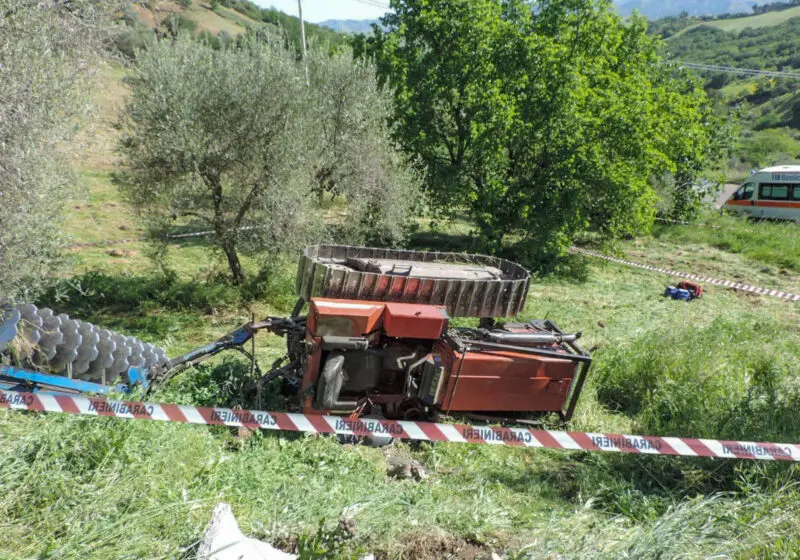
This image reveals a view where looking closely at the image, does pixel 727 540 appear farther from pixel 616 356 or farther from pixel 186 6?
pixel 186 6

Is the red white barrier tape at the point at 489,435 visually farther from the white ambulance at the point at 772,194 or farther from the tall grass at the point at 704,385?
the white ambulance at the point at 772,194

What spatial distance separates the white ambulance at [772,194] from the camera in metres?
22.8

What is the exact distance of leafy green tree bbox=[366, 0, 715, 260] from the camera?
14414mm

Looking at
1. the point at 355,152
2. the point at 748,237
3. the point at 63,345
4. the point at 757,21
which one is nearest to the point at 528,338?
the point at 63,345

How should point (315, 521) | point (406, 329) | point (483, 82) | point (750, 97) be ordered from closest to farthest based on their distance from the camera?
1. point (315, 521)
2. point (406, 329)
3. point (483, 82)
4. point (750, 97)

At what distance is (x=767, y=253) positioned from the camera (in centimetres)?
1742

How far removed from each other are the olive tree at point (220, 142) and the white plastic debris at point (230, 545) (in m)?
7.34

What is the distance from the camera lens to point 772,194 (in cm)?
2334

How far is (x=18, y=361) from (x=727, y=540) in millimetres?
5886

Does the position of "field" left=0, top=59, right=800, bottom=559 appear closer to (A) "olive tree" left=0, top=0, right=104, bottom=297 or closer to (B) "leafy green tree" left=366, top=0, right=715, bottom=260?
(A) "olive tree" left=0, top=0, right=104, bottom=297

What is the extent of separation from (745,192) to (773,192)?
113 cm

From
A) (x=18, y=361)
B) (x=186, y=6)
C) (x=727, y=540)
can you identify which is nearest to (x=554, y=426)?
(x=727, y=540)

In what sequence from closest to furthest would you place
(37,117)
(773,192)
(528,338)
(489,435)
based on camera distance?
1. (489,435)
2. (37,117)
3. (528,338)
4. (773,192)

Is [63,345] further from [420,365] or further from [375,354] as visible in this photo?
[420,365]
